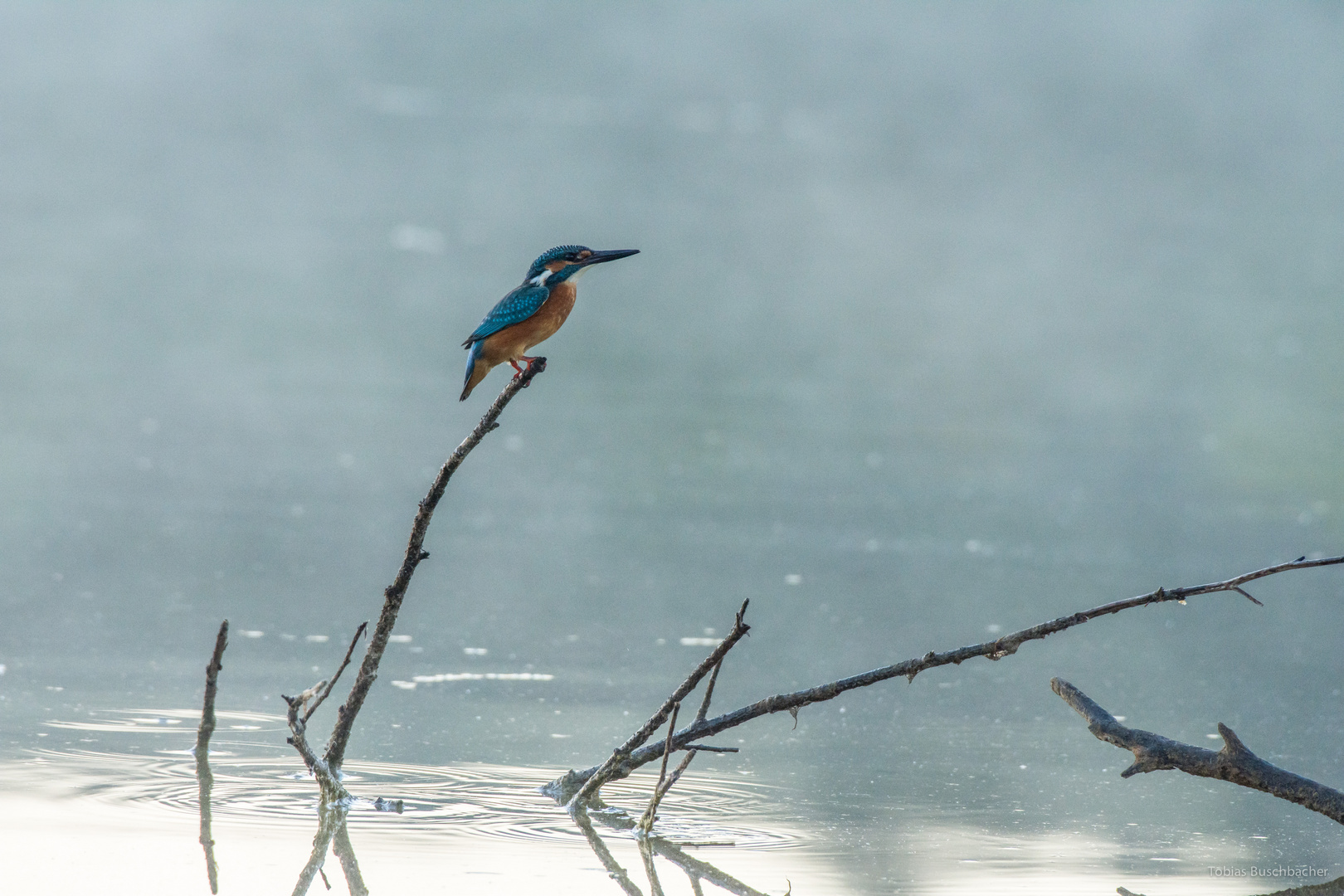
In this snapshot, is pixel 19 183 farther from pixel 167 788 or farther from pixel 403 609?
pixel 167 788

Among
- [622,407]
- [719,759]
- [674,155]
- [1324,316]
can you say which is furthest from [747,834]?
[674,155]

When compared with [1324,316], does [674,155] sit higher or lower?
higher

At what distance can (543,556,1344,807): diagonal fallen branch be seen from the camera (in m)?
2.43

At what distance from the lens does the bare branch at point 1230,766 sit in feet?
8.37

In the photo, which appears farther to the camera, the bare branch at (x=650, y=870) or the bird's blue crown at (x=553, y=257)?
the bird's blue crown at (x=553, y=257)

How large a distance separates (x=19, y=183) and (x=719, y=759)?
14.6 metres

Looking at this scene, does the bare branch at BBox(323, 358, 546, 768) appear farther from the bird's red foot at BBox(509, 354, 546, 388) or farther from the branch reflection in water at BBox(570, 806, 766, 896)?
the branch reflection in water at BBox(570, 806, 766, 896)

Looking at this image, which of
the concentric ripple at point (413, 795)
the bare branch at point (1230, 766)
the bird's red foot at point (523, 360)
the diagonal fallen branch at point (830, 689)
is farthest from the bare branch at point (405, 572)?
the bare branch at point (1230, 766)

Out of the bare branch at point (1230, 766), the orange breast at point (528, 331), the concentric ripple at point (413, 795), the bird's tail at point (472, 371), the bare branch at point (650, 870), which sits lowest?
the bare branch at point (650, 870)

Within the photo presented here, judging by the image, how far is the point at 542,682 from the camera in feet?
13.2

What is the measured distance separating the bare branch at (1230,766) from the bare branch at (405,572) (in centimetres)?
113

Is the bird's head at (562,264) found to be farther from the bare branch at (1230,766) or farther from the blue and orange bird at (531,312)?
the bare branch at (1230,766)

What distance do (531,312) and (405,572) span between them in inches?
19.6

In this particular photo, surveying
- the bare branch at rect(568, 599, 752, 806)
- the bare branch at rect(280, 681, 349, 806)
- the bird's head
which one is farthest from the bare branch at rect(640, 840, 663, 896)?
the bird's head
